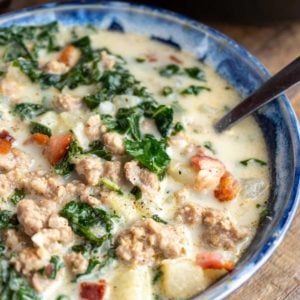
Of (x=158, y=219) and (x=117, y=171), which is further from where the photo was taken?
(x=117, y=171)

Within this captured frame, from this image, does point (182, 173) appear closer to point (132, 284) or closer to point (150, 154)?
point (150, 154)

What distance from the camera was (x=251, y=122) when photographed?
5.21 metres

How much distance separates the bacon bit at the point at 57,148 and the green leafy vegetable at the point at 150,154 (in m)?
0.44

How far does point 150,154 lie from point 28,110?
1091 mm

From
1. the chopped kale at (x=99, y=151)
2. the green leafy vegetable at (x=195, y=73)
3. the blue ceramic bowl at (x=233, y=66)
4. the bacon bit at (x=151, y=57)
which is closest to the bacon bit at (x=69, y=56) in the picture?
the blue ceramic bowl at (x=233, y=66)

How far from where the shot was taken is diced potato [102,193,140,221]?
14.2 ft

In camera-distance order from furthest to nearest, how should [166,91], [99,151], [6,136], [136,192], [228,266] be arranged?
[166,91] → [6,136] → [99,151] → [136,192] → [228,266]

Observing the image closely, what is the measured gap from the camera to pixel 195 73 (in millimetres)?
5621

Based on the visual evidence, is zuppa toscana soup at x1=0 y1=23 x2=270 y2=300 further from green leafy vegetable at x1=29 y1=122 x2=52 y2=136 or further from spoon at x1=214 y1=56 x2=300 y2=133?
spoon at x1=214 y1=56 x2=300 y2=133

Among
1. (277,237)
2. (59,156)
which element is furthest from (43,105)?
(277,237)

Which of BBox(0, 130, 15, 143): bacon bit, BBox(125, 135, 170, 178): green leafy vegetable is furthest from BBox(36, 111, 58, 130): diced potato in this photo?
BBox(125, 135, 170, 178): green leafy vegetable

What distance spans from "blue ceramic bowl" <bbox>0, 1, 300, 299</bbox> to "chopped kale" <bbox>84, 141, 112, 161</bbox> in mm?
1224

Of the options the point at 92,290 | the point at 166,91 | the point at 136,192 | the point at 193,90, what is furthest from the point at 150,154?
the point at 92,290

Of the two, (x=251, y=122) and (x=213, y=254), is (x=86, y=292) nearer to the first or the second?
(x=213, y=254)
